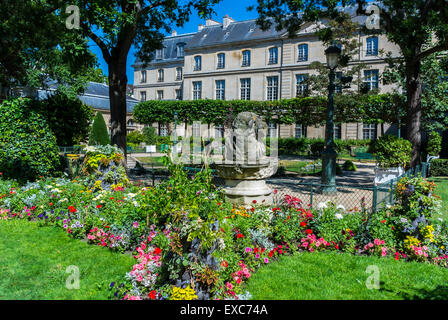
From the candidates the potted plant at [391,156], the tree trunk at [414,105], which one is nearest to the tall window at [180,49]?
the tree trunk at [414,105]

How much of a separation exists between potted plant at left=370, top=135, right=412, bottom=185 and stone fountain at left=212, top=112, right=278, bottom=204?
19.4 feet

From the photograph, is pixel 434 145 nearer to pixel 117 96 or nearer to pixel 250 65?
pixel 117 96

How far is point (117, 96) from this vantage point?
10.9m

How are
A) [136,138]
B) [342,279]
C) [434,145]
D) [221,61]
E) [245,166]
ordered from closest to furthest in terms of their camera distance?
[342,279], [245,166], [434,145], [136,138], [221,61]

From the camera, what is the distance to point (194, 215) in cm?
341

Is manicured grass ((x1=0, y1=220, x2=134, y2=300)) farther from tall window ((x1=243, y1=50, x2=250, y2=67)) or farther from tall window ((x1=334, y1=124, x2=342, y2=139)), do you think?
tall window ((x1=243, y1=50, x2=250, y2=67))

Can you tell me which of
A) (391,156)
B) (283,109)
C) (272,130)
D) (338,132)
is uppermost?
(283,109)

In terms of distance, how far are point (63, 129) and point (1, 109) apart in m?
2.91

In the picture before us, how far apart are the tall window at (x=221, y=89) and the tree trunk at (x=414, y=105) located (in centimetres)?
3162

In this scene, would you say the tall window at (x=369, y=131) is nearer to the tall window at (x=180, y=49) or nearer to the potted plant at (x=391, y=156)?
the potted plant at (x=391, y=156)

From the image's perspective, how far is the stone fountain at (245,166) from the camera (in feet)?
21.9

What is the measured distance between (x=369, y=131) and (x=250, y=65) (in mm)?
15504

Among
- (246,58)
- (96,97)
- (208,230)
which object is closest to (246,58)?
(246,58)
